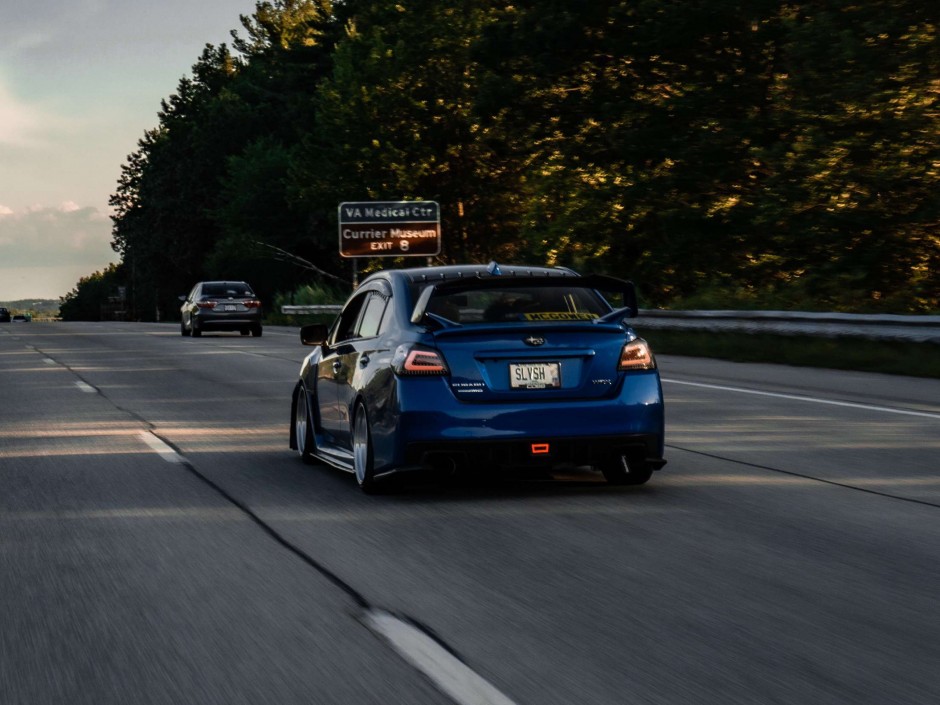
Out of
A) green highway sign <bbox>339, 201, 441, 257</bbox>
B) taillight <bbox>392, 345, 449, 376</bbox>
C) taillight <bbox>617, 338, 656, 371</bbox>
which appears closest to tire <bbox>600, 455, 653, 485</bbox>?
→ taillight <bbox>617, 338, 656, 371</bbox>

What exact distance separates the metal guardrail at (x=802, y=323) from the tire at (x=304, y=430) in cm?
1078

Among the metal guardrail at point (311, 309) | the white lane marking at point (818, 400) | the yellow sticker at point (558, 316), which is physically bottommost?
the metal guardrail at point (311, 309)

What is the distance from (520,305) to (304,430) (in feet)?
8.69

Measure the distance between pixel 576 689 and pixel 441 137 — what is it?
61.6 m

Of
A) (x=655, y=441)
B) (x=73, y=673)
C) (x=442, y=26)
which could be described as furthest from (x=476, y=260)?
(x=73, y=673)

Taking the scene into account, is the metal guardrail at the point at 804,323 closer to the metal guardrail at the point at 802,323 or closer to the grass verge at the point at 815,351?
the metal guardrail at the point at 802,323

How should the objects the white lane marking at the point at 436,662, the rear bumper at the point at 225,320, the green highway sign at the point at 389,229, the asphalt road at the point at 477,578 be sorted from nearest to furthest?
the white lane marking at the point at 436,662 < the asphalt road at the point at 477,578 < the rear bumper at the point at 225,320 < the green highway sign at the point at 389,229

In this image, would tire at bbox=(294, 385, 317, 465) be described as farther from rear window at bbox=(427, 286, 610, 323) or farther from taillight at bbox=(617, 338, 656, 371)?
taillight at bbox=(617, 338, 656, 371)

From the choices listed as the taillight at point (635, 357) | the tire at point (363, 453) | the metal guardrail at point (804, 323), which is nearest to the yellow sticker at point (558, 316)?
the taillight at point (635, 357)

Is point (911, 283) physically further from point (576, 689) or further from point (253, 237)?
point (253, 237)

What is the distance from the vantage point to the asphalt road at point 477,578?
16.9 ft

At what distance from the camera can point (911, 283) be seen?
105 feet

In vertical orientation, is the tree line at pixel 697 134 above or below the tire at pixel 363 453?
above

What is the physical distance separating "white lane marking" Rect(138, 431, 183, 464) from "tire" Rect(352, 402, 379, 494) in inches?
91.5
